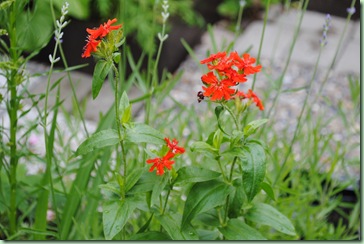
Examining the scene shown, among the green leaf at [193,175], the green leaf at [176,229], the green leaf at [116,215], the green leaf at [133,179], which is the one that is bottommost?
the green leaf at [176,229]

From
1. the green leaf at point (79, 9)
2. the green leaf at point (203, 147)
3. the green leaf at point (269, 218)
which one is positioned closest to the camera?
the green leaf at point (203, 147)

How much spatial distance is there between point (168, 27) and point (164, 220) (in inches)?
75.1

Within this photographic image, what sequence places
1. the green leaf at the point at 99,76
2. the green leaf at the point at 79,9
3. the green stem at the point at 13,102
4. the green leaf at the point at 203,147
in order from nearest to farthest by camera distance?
the green leaf at the point at 99,76
the green leaf at the point at 203,147
the green stem at the point at 13,102
the green leaf at the point at 79,9

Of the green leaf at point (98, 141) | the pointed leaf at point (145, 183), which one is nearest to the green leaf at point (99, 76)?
the green leaf at point (98, 141)

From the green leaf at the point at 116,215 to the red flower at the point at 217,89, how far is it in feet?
0.76

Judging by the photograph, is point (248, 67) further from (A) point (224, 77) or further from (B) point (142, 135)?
(B) point (142, 135)

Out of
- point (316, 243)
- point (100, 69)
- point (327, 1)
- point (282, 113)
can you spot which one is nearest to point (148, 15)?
point (282, 113)

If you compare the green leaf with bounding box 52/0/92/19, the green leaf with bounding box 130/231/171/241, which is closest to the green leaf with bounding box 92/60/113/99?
the green leaf with bounding box 130/231/171/241

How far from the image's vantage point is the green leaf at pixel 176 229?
1.12 metres

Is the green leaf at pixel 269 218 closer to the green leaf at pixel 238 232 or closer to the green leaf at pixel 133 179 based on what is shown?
the green leaf at pixel 238 232

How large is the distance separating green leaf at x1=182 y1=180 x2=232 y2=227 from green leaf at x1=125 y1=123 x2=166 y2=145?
0.11m

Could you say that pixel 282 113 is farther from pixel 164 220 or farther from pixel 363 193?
pixel 164 220

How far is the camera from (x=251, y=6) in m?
3.61

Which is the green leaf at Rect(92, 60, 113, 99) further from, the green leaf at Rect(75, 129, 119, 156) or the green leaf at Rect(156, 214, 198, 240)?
the green leaf at Rect(156, 214, 198, 240)
